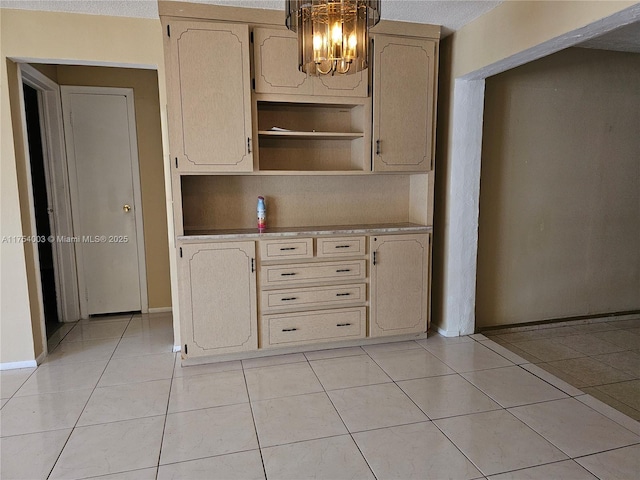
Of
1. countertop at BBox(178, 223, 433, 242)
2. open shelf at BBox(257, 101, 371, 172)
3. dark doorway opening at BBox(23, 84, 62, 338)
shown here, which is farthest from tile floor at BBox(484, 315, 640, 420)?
dark doorway opening at BBox(23, 84, 62, 338)

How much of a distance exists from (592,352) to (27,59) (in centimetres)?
445

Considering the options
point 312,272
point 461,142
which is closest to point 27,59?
point 312,272

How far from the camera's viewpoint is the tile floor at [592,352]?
2604 millimetres

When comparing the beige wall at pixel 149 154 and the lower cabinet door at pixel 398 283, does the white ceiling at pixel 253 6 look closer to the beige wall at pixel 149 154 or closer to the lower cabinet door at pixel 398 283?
the beige wall at pixel 149 154

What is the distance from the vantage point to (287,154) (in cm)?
320

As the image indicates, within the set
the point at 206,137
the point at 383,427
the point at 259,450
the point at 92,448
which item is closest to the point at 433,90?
the point at 206,137

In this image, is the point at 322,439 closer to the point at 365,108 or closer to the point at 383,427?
the point at 383,427

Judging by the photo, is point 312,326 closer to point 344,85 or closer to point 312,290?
point 312,290

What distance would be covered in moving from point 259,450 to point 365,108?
2241 mm

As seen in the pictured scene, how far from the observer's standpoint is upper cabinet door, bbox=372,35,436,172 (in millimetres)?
2926

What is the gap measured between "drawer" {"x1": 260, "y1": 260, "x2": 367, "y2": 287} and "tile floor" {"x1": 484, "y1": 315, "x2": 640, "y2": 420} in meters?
1.38

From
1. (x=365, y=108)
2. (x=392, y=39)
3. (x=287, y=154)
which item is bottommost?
(x=287, y=154)

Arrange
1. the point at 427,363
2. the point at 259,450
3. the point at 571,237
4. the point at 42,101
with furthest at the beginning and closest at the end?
the point at 571,237 < the point at 42,101 < the point at 427,363 < the point at 259,450

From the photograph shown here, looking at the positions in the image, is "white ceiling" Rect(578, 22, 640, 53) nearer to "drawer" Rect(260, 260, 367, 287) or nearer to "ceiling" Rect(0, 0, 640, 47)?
"ceiling" Rect(0, 0, 640, 47)
